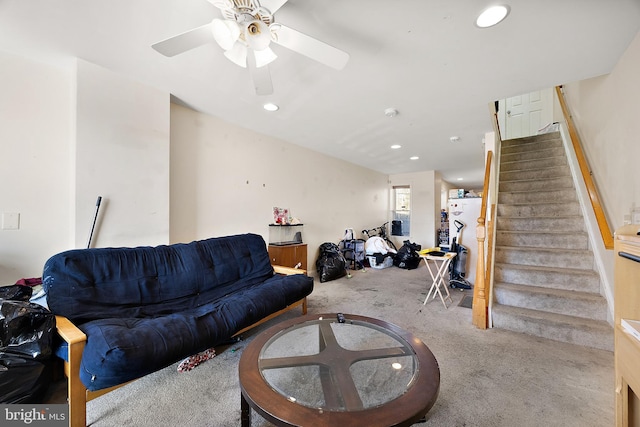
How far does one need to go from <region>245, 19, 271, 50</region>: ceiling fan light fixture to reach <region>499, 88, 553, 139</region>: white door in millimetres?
4895

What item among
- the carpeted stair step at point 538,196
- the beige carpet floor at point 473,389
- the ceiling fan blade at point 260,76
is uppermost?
the ceiling fan blade at point 260,76

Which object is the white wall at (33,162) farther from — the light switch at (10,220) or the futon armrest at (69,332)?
the futon armrest at (69,332)

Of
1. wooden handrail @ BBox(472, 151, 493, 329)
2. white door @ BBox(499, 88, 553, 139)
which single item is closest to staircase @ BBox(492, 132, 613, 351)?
wooden handrail @ BBox(472, 151, 493, 329)

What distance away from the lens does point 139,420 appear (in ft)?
4.38

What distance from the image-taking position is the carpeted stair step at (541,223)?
9.32 feet

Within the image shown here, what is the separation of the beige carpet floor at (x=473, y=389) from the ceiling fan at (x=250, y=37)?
1.82m

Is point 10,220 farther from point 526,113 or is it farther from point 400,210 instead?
point 400,210

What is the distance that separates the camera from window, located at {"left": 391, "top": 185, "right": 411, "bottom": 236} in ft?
23.5

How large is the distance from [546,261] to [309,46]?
3.21 m

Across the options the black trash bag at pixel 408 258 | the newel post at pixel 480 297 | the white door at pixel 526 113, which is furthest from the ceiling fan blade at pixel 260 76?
the white door at pixel 526 113

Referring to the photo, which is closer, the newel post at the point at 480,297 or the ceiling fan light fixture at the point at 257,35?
the ceiling fan light fixture at the point at 257,35

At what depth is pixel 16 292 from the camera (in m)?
1.60

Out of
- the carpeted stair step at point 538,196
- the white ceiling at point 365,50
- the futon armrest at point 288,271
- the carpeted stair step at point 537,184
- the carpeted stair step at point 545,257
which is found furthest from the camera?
the carpeted stair step at point 537,184

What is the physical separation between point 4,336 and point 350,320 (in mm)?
1895
